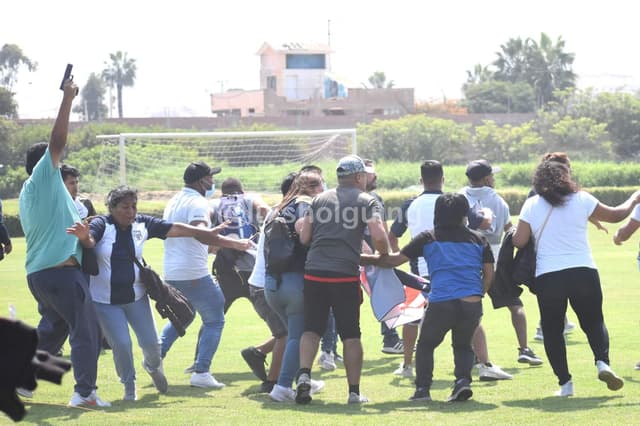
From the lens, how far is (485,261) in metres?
8.49

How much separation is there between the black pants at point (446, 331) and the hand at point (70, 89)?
3150 mm

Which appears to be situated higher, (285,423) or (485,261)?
(485,261)

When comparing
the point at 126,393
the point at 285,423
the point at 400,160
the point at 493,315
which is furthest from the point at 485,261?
the point at 400,160

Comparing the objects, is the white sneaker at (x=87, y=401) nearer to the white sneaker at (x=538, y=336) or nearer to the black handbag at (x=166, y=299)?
the black handbag at (x=166, y=299)

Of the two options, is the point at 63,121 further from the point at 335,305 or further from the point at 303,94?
the point at 303,94

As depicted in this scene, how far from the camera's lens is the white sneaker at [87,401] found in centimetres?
817

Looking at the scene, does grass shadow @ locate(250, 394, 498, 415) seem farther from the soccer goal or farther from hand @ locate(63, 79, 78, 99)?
the soccer goal

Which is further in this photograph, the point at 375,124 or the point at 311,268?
the point at 375,124

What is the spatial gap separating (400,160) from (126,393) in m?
66.5

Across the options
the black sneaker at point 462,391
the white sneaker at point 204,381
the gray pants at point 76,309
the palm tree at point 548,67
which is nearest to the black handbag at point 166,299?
the white sneaker at point 204,381

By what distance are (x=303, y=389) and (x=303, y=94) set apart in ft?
307

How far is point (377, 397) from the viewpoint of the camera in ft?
28.7

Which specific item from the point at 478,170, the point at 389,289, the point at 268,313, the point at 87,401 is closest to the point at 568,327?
the point at 478,170

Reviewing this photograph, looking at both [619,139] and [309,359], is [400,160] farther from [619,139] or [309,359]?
[309,359]
